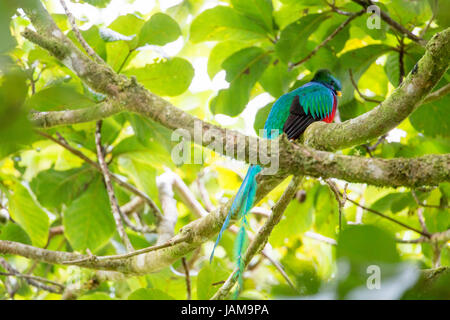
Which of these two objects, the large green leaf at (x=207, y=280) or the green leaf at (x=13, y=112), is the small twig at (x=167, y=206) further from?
the green leaf at (x=13, y=112)

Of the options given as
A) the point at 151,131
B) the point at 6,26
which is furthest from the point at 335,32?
the point at 6,26

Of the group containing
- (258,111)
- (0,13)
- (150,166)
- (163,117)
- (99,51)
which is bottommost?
(0,13)

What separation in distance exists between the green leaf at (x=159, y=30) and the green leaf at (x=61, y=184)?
3.73 feet

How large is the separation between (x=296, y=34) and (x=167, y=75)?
87 cm

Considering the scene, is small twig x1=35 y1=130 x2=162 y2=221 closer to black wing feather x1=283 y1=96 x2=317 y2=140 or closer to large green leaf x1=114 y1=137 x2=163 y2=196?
large green leaf x1=114 y1=137 x2=163 y2=196

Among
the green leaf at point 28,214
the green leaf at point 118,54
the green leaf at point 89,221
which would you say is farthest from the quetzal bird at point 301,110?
the green leaf at point 28,214

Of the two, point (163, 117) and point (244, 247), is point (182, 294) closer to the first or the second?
point (244, 247)

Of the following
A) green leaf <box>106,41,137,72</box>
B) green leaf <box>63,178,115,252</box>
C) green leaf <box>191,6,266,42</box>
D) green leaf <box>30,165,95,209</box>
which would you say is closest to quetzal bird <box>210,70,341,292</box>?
green leaf <box>191,6,266,42</box>

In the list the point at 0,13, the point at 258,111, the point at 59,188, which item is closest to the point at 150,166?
the point at 59,188

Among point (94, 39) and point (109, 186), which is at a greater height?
point (94, 39)

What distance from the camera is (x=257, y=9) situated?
10.4 ft

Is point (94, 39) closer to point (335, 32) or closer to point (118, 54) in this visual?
point (118, 54)

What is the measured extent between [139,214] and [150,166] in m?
1.16
